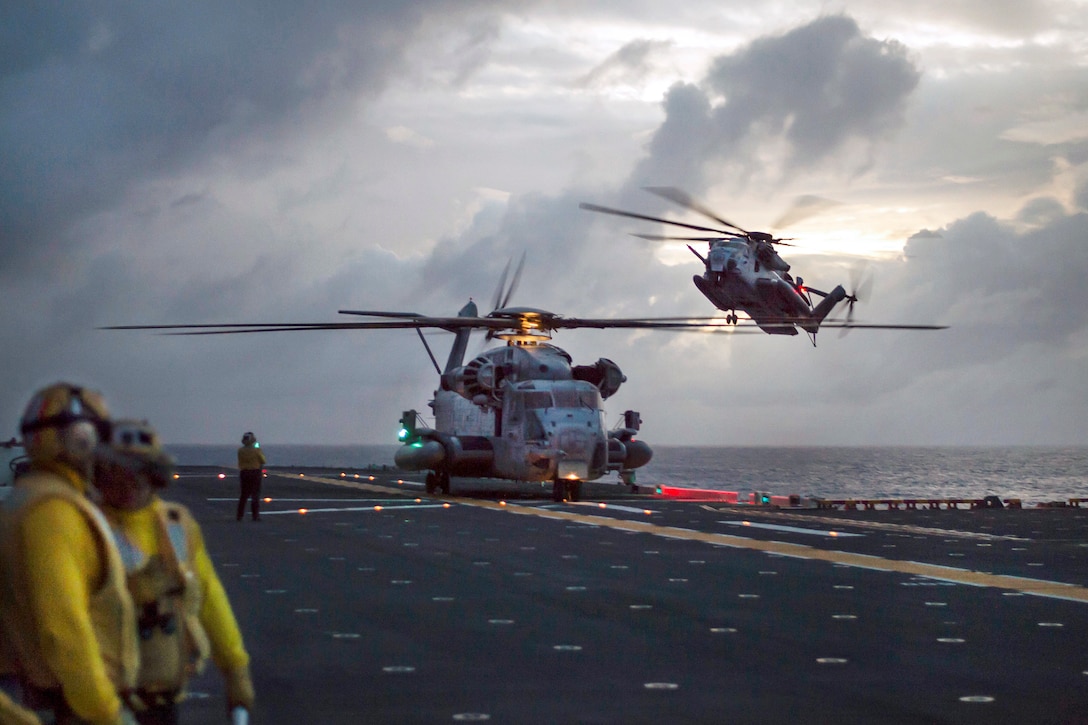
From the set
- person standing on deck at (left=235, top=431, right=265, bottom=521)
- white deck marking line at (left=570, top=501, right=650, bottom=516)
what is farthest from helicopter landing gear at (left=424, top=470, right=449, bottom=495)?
person standing on deck at (left=235, top=431, right=265, bottom=521)

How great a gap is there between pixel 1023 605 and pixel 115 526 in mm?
11514

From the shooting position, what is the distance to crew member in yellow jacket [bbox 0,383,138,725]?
375 cm

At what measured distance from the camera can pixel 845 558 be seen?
60.9 ft

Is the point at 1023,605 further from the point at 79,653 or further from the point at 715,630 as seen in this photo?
the point at 79,653

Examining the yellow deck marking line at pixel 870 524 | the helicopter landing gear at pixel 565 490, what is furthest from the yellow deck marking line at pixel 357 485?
the yellow deck marking line at pixel 870 524

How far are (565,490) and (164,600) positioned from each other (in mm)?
29510

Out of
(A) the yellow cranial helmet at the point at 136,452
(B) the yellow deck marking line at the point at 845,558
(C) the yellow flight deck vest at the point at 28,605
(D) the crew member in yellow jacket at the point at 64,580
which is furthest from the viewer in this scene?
(B) the yellow deck marking line at the point at 845,558

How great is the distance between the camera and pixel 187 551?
4441mm

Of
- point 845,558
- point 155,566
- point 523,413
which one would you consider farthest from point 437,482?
point 155,566

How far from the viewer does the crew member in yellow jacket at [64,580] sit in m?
3.75

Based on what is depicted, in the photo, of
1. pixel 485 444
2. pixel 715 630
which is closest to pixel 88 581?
pixel 715 630

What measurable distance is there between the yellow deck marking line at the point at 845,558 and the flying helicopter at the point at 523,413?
3926mm

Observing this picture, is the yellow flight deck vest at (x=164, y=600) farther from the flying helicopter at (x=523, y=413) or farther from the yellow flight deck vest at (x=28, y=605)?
the flying helicopter at (x=523, y=413)

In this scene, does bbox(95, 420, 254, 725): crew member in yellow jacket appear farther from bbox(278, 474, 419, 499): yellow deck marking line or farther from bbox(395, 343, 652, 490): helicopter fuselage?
bbox(278, 474, 419, 499): yellow deck marking line
